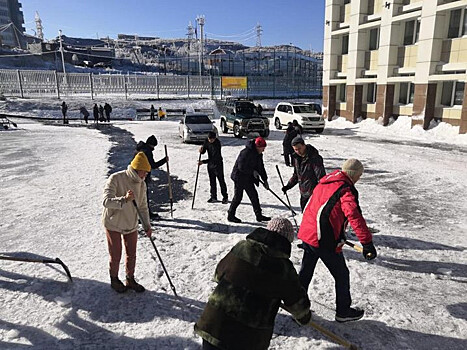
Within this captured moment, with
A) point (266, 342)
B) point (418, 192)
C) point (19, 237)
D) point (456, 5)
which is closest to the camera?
point (266, 342)

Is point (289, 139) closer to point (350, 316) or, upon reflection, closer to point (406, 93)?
point (350, 316)

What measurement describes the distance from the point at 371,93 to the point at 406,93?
3.32 m

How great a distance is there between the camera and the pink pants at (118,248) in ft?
13.3

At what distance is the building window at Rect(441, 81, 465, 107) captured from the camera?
61.9 feet

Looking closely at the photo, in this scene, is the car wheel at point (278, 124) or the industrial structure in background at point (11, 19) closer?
the car wheel at point (278, 124)

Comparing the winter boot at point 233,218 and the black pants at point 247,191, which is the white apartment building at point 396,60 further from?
the winter boot at point 233,218

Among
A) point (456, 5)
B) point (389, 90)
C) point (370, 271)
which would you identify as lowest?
point (370, 271)

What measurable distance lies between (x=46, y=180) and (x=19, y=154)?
532cm

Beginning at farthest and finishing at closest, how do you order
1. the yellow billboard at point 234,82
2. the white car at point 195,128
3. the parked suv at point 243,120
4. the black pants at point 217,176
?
the yellow billboard at point 234,82
the parked suv at point 243,120
the white car at point 195,128
the black pants at point 217,176

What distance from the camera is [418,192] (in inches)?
347

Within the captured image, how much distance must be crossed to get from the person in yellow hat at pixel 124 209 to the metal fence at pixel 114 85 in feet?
129

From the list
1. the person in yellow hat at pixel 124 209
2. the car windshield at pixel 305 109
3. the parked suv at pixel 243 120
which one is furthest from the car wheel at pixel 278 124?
the person in yellow hat at pixel 124 209

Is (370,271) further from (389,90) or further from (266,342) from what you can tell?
(389,90)

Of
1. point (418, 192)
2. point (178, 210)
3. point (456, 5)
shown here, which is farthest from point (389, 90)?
point (178, 210)
